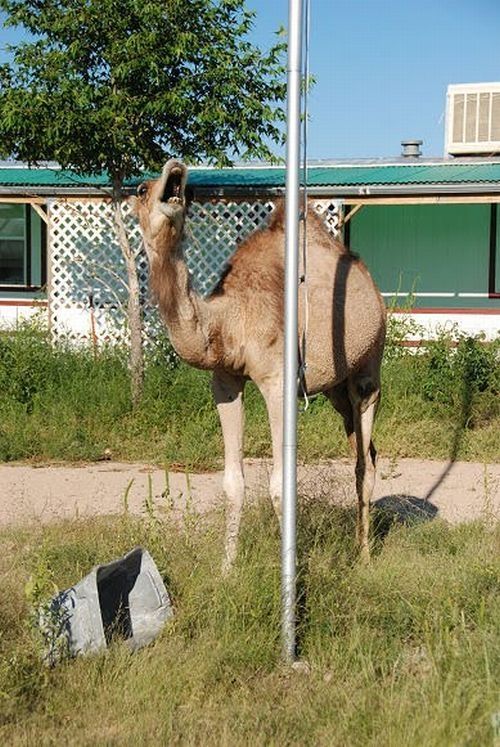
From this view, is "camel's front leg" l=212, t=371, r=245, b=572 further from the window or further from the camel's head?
the window

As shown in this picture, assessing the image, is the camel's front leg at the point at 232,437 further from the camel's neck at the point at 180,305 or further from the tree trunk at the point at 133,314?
the tree trunk at the point at 133,314

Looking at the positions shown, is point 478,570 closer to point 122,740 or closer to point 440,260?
point 122,740

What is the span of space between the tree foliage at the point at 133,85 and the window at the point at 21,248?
7445 mm

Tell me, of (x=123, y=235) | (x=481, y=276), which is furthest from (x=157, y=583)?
(x=481, y=276)

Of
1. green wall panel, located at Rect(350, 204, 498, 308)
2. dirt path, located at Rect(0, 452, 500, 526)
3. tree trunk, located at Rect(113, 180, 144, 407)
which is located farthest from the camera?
green wall panel, located at Rect(350, 204, 498, 308)

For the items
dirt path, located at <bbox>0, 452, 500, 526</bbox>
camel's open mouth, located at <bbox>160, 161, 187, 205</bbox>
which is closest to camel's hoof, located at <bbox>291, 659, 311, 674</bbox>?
camel's open mouth, located at <bbox>160, 161, 187, 205</bbox>

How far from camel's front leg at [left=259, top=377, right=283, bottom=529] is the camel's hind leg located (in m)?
1.13

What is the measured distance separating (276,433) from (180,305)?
781 millimetres

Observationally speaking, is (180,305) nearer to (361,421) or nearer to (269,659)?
(269,659)

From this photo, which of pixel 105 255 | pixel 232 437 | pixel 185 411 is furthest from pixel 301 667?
pixel 105 255

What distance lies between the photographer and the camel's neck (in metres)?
5.13

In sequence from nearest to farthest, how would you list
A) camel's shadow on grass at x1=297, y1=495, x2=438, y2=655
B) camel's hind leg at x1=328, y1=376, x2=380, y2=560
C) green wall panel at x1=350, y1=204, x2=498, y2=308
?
1. camel's shadow on grass at x1=297, y1=495, x2=438, y2=655
2. camel's hind leg at x1=328, y1=376, x2=380, y2=560
3. green wall panel at x1=350, y1=204, x2=498, y2=308

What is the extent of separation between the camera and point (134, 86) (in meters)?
11.1

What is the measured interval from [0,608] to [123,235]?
752cm
